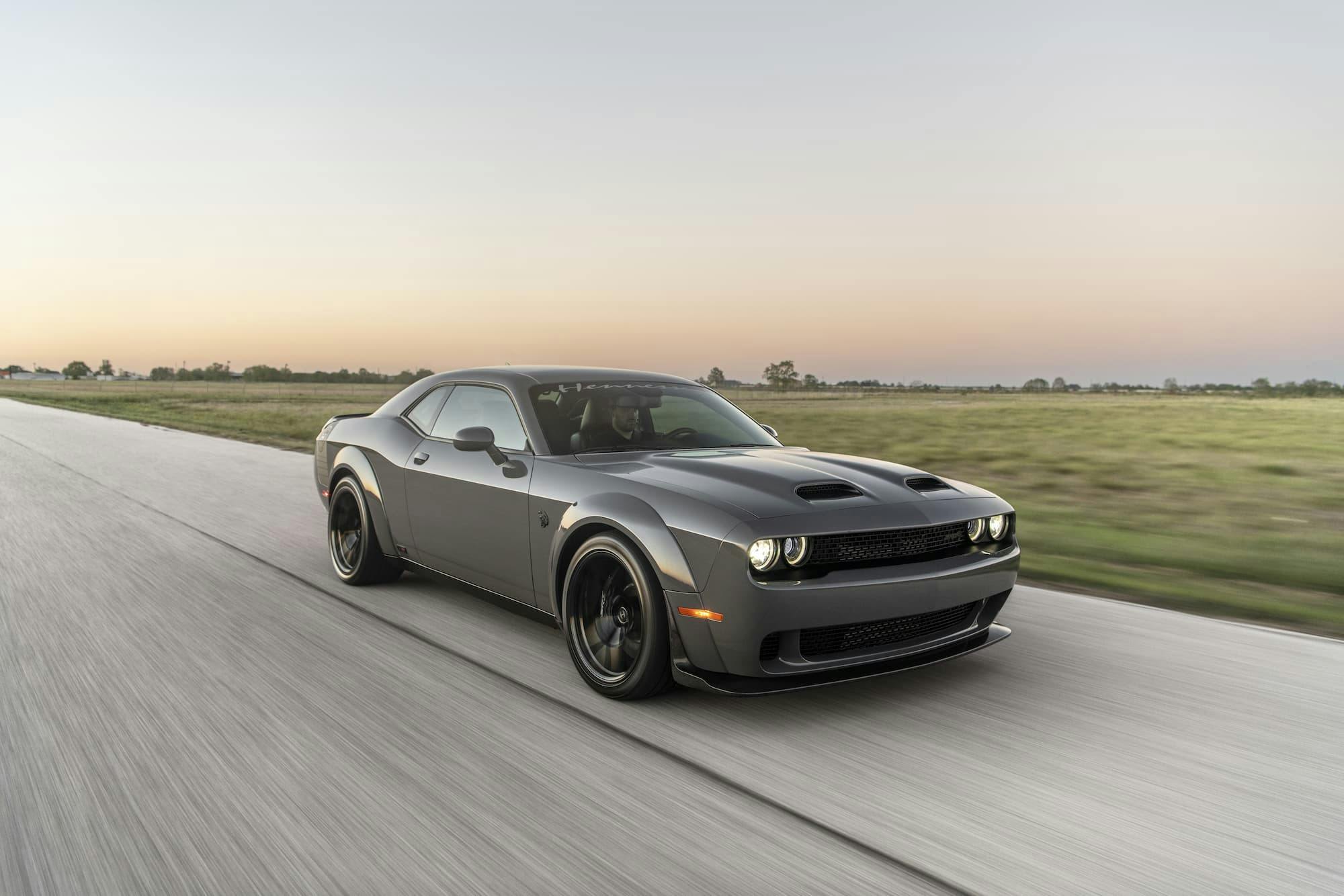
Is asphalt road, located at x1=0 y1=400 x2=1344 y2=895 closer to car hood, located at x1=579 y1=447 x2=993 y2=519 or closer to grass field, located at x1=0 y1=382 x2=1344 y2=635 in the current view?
car hood, located at x1=579 y1=447 x2=993 y2=519

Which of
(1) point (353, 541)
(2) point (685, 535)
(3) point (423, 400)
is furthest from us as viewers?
(1) point (353, 541)

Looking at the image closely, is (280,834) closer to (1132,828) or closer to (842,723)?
(842,723)

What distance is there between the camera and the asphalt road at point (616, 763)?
2607mm

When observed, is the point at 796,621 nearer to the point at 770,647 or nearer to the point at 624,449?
the point at 770,647

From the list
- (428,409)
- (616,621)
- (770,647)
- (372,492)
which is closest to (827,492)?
(770,647)

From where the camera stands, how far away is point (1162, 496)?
1191cm

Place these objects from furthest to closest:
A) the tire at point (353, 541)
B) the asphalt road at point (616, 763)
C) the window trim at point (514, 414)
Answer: the tire at point (353, 541) < the window trim at point (514, 414) < the asphalt road at point (616, 763)

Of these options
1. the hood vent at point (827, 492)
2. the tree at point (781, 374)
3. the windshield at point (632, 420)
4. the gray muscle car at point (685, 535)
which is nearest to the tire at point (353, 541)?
the gray muscle car at point (685, 535)

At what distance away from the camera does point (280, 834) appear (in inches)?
109

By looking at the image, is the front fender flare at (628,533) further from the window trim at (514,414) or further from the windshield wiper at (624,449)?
the window trim at (514,414)

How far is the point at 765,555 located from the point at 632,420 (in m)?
1.74

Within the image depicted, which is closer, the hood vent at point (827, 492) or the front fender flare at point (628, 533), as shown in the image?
the front fender flare at point (628, 533)

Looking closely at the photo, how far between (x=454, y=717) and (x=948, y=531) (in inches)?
84.5

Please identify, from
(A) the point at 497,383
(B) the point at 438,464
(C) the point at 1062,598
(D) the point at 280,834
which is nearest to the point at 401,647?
(B) the point at 438,464
